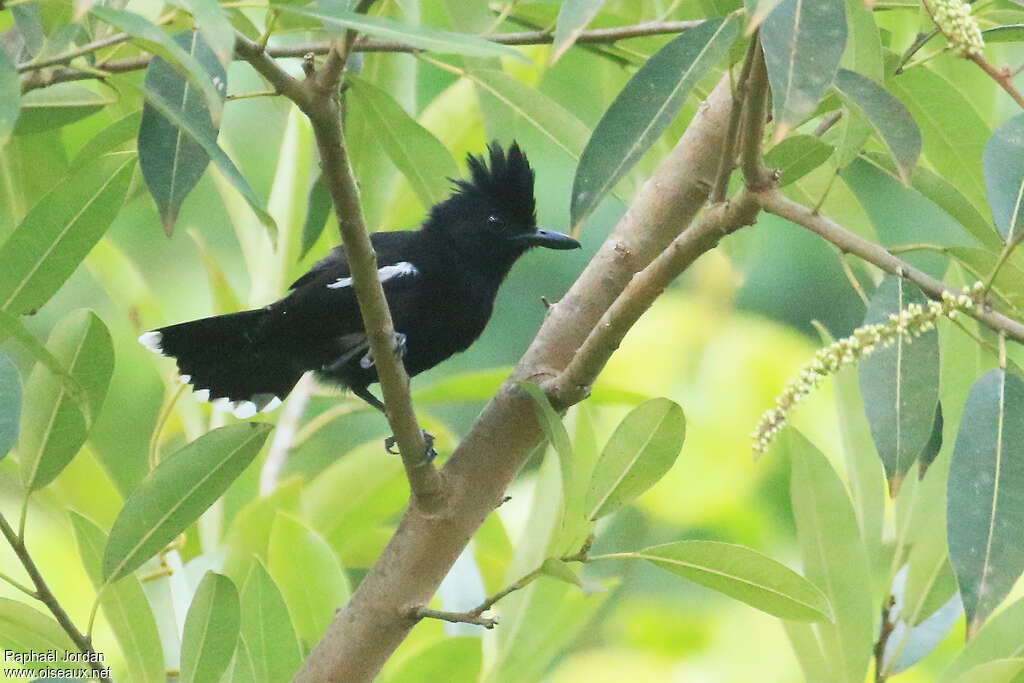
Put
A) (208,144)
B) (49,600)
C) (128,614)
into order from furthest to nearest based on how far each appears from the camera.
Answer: (128,614), (49,600), (208,144)

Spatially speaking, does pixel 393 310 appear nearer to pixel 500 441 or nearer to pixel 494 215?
pixel 494 215

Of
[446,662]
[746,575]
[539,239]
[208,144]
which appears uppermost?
[539,239]

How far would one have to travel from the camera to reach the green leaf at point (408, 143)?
215 cm

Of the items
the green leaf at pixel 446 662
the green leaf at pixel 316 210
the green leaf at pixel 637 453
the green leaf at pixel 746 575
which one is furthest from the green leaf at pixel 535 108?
the green leaf at pixel 446 662

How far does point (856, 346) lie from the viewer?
1438mm

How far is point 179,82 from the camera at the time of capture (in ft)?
5.37

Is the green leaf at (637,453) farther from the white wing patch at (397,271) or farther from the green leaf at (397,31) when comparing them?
the white wing patch at (397,271)

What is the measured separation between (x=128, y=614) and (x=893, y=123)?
133 centimetres

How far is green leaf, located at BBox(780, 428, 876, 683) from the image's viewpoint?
2.11 m

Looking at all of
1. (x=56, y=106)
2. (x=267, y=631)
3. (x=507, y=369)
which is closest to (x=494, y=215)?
(x=507, y=369)

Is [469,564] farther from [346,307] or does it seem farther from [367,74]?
[367,74]

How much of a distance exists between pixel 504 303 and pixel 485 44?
539 centimetres

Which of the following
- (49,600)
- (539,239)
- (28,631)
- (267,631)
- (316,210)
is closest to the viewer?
(49,600)

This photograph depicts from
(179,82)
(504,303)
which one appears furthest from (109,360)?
(504,303)
